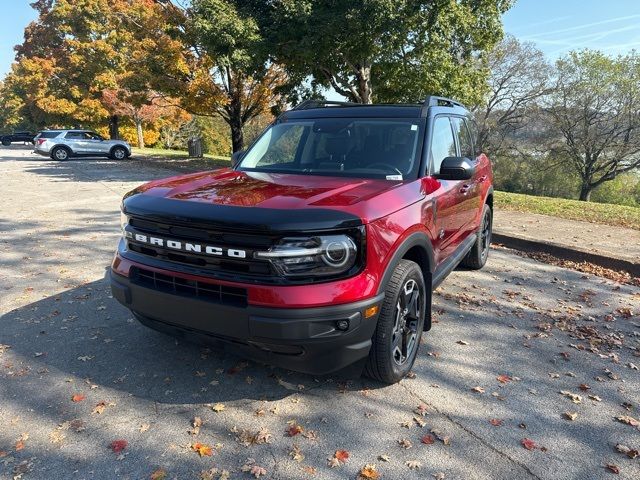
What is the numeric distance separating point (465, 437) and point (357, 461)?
0.69 metres

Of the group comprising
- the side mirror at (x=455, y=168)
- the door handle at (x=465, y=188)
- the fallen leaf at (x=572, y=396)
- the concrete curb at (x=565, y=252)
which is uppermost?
the side mirror at (x=455, y=168)

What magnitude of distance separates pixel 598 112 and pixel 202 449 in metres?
35.7

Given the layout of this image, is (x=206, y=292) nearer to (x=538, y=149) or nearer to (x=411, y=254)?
(x=411, y=254)

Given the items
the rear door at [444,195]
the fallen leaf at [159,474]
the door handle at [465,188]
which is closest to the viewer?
the fallen leaf at [159,474]

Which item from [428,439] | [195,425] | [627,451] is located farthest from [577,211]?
[195,425]

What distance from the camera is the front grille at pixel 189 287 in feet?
8.62

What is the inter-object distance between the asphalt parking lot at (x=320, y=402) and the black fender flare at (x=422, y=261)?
0.59 meters

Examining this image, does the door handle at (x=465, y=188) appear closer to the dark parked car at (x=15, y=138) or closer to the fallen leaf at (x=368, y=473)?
the fallen leaf at (x=368, y=473)

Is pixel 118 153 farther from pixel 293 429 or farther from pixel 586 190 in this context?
pixel 586 190

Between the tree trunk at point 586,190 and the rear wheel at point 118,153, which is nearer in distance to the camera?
the rear wheel at point 118,153

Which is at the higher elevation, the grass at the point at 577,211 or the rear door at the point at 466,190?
the rear door at the point at 466,190

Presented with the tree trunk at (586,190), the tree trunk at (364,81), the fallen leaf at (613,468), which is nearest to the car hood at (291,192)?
the fallen leaf at (613,468)

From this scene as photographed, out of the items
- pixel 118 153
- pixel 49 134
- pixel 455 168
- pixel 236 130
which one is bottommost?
pixel 118 153

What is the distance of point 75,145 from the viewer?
81.4ft
